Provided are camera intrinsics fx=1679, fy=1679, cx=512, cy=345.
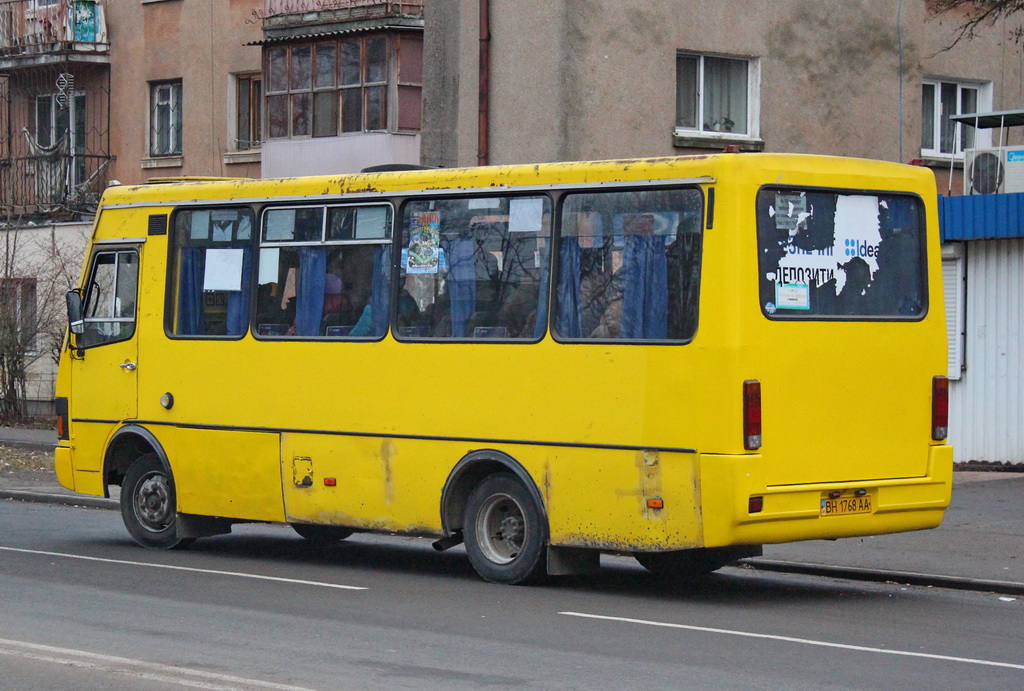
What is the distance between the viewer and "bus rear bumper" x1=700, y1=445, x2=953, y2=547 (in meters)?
10.5

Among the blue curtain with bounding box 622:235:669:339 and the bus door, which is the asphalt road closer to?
the bus door

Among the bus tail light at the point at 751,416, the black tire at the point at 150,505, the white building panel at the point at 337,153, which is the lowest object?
the black tire at the point at 150,505

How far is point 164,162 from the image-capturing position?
36.7 m

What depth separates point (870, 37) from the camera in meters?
28.8

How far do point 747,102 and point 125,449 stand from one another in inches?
631

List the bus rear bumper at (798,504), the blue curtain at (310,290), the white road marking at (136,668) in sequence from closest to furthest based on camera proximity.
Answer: the white road marking at (136,668), the bus rear bumper at (798,504), the blue curtain at (310,290)

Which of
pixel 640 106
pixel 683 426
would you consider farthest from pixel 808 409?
pixel 640 106

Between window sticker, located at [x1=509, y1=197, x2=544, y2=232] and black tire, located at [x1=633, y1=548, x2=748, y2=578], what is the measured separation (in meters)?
2.39

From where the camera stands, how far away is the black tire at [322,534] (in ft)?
46.5

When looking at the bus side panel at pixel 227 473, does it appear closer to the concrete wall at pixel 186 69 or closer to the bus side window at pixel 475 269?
the bus side window at pixel 475 269

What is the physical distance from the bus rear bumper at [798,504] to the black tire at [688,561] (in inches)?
44.2

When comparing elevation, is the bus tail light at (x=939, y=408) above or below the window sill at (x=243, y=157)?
below

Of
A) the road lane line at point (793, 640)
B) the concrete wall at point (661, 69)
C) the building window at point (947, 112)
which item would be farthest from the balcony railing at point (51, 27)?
the road lane line at point (793, 640)

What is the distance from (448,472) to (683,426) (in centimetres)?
209
